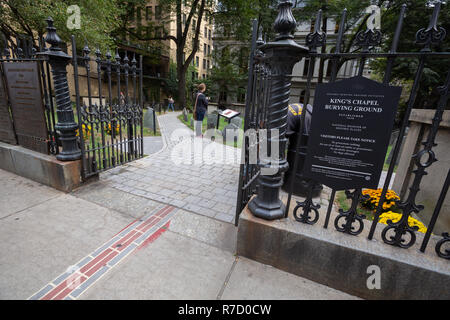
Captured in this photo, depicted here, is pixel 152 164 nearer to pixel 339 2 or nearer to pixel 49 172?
pixel 49 172

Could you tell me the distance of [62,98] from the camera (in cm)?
360

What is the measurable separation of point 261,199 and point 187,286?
114 cm

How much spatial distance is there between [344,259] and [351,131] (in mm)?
1183

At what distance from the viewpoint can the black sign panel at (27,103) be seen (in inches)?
138

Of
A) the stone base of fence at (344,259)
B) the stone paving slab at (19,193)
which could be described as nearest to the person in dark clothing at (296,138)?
the stone base of fence at (344,259)

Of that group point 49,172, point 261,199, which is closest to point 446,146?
point 261,199

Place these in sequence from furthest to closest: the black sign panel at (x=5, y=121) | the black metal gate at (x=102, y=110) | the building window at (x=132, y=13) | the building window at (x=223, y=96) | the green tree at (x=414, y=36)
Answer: the building window at (x=223, y=96) < the building window at (x=132, y=13) < the green tree at (x=414, y=36) < the black sign panel at (x=5, y=121) < the black metal gate at (x=102, y=110)

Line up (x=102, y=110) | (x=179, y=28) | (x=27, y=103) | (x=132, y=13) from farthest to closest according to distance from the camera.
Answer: (x=132, y=13) < (x=179, y=28) < (x=102, y=110) < (x=27, y=103)

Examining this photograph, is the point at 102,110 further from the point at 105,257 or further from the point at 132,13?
the point at 132,13

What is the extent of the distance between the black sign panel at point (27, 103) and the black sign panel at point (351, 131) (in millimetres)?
4190

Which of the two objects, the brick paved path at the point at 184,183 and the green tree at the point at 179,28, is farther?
the green tree at the point at 179,28

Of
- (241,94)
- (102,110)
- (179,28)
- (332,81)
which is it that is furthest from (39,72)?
(241,94)

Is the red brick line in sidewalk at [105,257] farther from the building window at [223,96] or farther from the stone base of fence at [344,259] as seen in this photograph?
the building window at [223,96]

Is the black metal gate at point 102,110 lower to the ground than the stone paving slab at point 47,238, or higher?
higher
